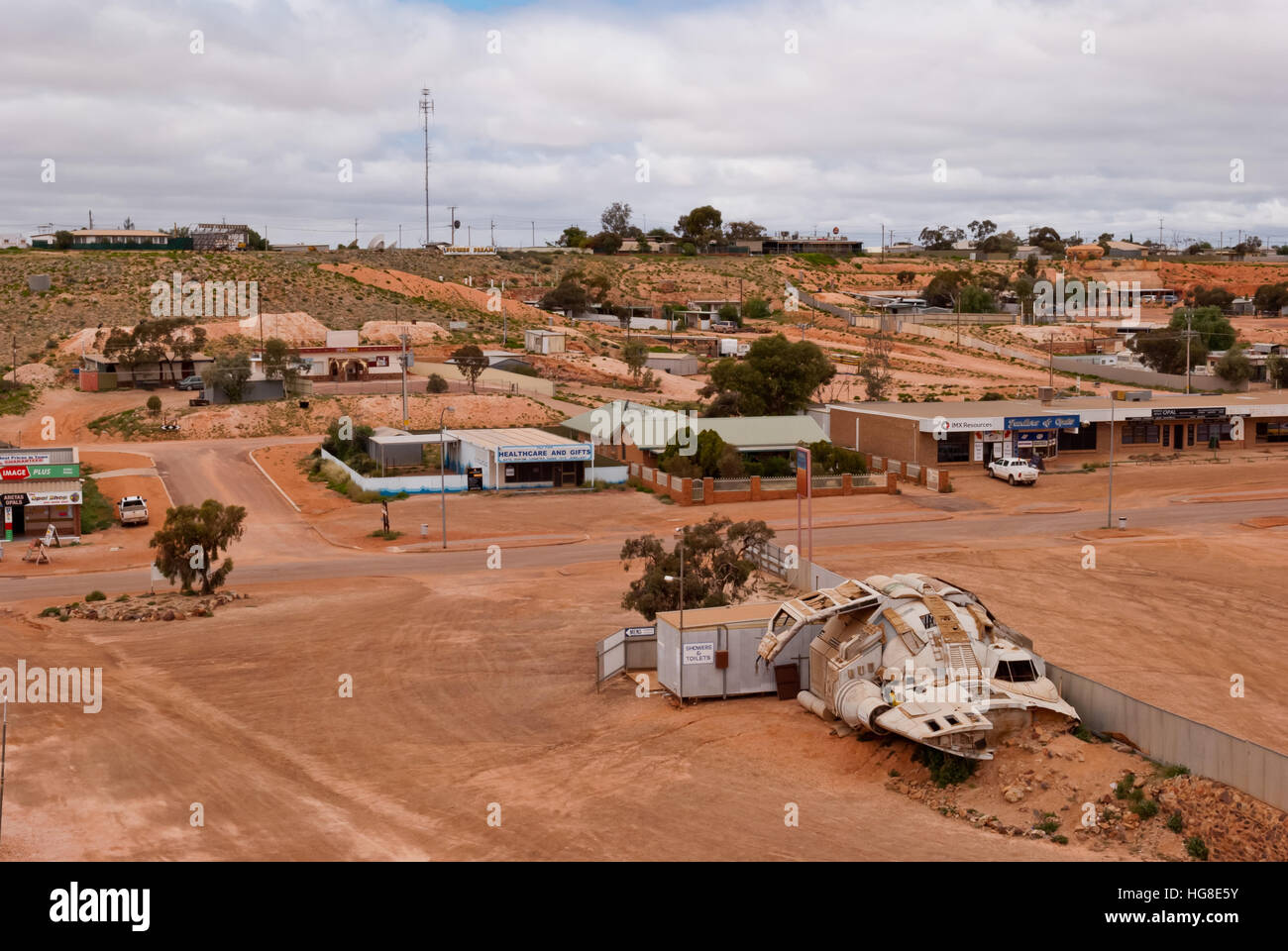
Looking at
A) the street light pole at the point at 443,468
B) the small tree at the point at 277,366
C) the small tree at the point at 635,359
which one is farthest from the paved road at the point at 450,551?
the small tree at the point at 635,359

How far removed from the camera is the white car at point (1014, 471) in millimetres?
59656

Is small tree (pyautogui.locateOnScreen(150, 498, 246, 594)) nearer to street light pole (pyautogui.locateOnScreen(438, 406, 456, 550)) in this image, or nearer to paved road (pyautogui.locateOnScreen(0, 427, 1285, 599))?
paved road (pyautogui.locateOnScreen(0, 427, 1285, 599))

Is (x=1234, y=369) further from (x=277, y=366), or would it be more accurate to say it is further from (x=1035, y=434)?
(x=277, y=366)

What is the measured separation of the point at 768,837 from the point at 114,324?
94118mm

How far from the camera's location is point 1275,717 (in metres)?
26.9

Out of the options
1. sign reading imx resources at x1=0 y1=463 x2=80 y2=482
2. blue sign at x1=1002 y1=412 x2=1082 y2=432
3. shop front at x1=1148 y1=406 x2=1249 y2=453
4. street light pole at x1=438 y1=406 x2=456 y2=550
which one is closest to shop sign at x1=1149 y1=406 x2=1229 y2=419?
shop front at x1=1148 y1=406 x2=1249 y2=453

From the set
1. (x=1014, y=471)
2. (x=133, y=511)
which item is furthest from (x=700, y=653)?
(x=1014, y=471)

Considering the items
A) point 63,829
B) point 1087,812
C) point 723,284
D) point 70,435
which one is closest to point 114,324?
point 70,435

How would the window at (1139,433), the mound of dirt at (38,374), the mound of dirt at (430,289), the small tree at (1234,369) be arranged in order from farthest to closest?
1. the mound of dirt at (430,289)
2. the small tree at (1234,369)
3. the mound of dirt at (38,374)
4. the window at (1139,433)

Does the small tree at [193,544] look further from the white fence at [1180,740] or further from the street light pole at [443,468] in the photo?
the white fence at [1180,740]

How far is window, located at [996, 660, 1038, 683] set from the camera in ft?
79.6

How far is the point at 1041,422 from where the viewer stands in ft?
212

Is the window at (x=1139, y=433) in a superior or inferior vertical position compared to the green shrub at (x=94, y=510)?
superior

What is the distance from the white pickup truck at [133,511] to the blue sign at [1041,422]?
3992 centimetres
